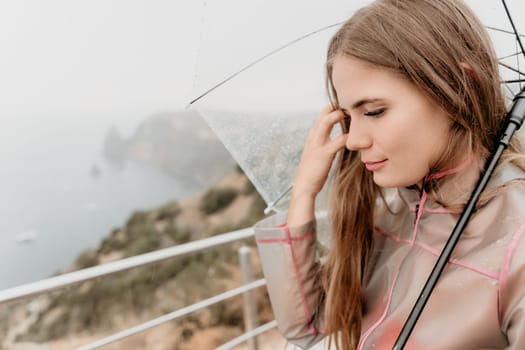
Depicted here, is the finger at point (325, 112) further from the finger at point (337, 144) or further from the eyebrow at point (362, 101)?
the eyebrow at point (362, 101)

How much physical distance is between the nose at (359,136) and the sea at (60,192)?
8.74m

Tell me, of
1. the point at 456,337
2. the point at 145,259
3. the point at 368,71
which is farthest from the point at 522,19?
the point at 145,259

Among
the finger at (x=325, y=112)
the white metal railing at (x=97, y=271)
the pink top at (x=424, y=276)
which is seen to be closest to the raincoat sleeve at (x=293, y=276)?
the pink top at (x=424, y=276)

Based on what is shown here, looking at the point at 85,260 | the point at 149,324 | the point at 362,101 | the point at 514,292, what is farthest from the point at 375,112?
the point at 85,260

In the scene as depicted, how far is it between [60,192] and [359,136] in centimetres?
1023

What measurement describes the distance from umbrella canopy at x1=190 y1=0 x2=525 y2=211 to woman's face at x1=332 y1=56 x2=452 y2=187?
21 centimetres

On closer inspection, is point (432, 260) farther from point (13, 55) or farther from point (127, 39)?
point (127, 39)

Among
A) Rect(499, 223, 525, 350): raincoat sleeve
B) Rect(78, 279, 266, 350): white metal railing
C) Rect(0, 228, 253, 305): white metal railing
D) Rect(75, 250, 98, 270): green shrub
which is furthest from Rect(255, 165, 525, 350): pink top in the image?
Rect(75, 250, 98, 270): green shrub

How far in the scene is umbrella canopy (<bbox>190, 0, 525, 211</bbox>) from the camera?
1.00 meters

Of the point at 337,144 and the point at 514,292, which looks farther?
the point at 337,144

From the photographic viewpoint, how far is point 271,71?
1.10m

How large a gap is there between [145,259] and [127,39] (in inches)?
350

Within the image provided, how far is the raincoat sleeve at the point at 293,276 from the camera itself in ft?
3.59

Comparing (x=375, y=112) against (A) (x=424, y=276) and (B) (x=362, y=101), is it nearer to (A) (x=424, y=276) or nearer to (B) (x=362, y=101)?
(B) (x=362, y=101)
